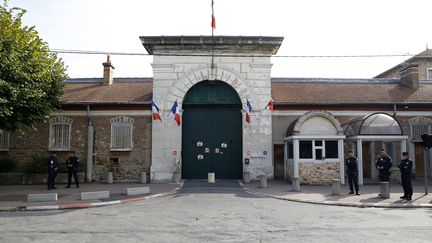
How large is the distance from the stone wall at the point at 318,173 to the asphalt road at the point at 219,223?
18.4ft

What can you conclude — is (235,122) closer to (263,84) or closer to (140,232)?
(263,84)

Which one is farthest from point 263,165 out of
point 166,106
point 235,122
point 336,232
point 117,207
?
point 336,232

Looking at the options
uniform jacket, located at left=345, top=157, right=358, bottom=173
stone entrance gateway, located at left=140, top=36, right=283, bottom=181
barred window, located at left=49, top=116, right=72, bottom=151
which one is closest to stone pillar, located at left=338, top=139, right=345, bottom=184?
uniform jacket, located at left=345, top=157, right=358, bottom=173

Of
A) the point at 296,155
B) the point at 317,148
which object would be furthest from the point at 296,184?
the point at 317,148

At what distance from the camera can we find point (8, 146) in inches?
813

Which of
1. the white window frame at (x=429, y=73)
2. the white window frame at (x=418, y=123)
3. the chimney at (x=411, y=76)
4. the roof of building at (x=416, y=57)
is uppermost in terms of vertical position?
the roof of building at (x=416, y=57)

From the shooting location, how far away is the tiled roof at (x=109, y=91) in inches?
823

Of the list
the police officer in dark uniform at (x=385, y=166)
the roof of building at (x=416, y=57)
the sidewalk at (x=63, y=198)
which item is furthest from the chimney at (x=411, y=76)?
→ the sidewalk at (x=63, y=198)

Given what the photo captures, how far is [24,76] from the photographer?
15211 millimetres

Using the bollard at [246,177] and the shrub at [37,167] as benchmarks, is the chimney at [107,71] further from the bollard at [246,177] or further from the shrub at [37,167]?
the bollard at [246,177]

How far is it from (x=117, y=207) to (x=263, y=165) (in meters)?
10.1

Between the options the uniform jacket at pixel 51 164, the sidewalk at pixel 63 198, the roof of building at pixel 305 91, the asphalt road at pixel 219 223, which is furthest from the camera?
the roof of building at pixel 305 91

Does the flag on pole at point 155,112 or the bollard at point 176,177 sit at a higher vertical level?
the flag on pole at point 155,112

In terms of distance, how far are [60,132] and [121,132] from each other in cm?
339
